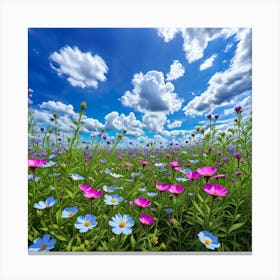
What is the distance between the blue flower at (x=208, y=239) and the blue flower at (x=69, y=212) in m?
0.59

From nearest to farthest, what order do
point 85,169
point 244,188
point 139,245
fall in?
point 139,245
point 244,188
point 85,169

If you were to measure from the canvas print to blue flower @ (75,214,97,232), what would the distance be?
2 centimetres

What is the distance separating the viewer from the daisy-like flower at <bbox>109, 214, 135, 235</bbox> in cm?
91

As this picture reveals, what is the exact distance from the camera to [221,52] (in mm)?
1178

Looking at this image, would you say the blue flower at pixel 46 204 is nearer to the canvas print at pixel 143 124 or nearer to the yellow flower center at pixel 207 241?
the canvas print at pixel 143 124

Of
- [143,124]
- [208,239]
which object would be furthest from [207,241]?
[143,124]

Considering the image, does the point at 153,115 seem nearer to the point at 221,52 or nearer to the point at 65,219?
the point at 221,52

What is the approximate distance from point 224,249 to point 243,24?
4.08 ft

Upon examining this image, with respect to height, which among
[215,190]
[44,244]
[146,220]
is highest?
[215,190]

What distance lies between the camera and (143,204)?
97cm

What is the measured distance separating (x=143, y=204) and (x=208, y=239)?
340 millimetres

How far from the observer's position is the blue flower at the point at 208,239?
2.99ft

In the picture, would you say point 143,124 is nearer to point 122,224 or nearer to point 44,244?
point 122,224
